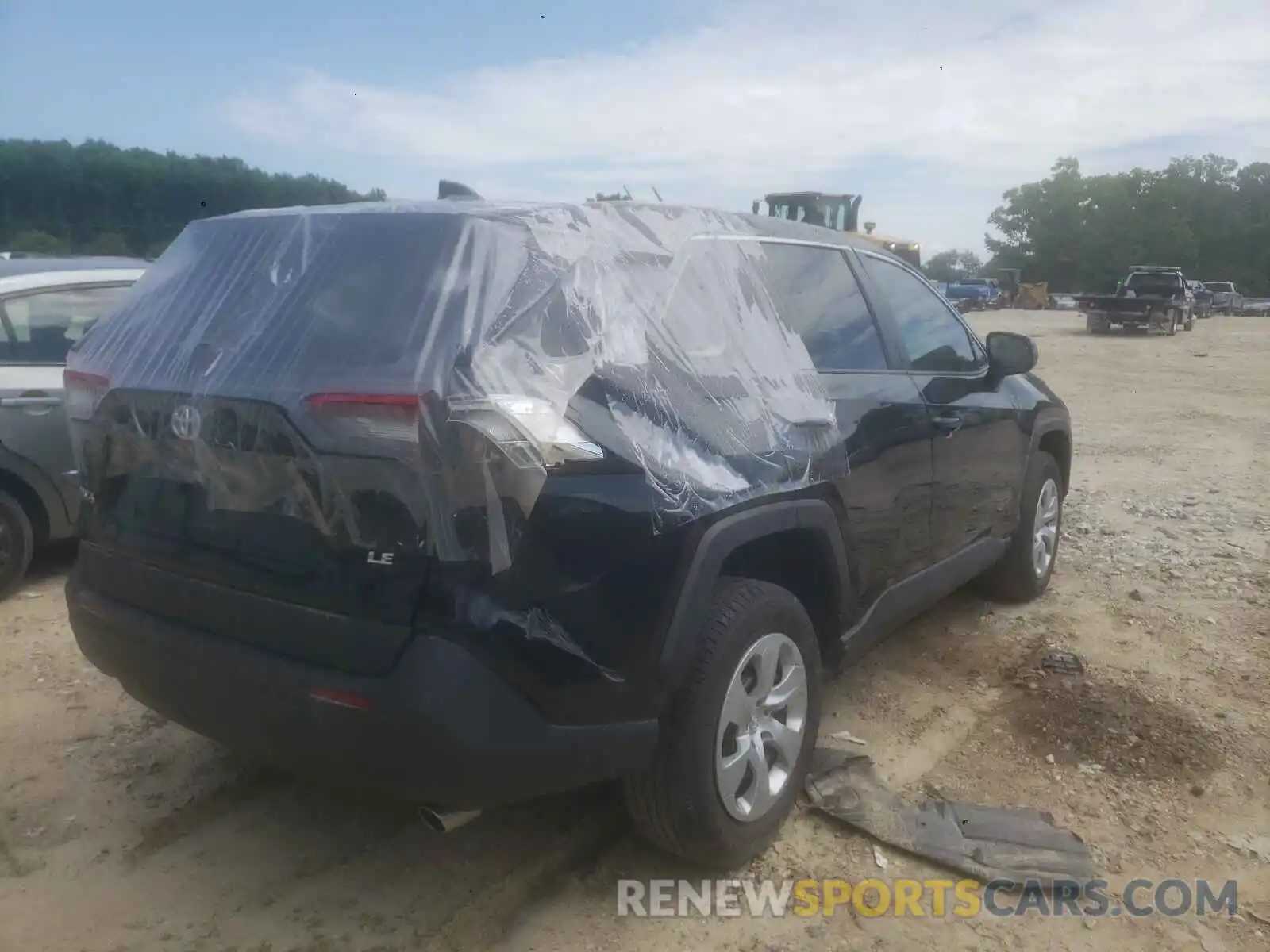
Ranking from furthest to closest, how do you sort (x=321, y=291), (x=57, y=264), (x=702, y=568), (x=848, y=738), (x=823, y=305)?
(x=57, y=264) → (x=848, y=738) → (x=823, y=305) → (x=702, y=568) → (x=321, y=291)

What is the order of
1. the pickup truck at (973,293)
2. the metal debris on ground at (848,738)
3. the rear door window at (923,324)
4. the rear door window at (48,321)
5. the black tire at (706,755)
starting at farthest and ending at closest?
the pickup truck at (973,293) < the rear door window at (48,321) < the rear door window at (923,324) < the metal debris on ground at (848,738) < the black tire at (706,755)

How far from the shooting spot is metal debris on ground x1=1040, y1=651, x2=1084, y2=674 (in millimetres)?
4242

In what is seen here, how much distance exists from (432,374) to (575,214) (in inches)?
27.5

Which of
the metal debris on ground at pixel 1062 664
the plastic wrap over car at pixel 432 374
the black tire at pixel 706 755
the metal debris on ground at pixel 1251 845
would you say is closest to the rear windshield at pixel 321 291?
the plastic wrap over car at pixel 432 374

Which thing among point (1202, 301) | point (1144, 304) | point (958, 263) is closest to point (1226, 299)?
point (1202, 301)

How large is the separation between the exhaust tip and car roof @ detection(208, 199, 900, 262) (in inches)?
54.3

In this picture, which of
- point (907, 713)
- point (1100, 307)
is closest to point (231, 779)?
point (907, 713)

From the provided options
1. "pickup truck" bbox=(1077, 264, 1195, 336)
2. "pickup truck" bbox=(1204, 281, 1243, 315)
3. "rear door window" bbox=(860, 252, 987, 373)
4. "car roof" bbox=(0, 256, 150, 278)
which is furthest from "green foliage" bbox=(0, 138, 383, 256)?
"pickup truck" bbox=(1204, 281, 1243, 315)

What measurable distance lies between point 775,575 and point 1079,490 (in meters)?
5.38

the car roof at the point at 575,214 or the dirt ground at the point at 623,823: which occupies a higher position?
the car roof at the point at 575,214

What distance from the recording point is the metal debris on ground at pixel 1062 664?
424 centimetres

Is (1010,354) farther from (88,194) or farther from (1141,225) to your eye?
(1141,225)

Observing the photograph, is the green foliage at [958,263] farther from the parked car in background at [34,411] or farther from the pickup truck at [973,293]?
the parked car in background at [34,411]

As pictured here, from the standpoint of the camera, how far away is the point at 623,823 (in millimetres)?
3094
